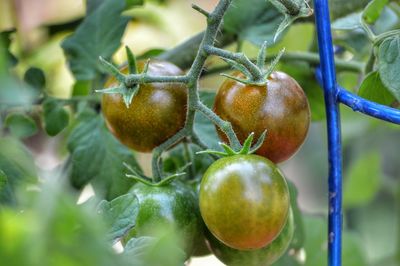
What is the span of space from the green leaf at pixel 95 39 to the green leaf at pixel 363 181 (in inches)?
30.4

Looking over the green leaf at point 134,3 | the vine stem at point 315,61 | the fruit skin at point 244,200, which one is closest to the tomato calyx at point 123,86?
the fruit skin at point 244,200

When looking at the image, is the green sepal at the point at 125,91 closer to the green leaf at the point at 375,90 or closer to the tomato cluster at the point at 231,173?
the tomato cluster at the point at 231,173

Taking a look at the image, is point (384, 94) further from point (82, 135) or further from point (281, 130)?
point (82, 135)

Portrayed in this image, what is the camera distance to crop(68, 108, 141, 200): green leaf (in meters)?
0.82

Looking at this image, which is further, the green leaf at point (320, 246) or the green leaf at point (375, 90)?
the green leaf at point (320, 246)

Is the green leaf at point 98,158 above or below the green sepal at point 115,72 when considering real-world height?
below

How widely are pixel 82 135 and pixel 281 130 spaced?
292mm

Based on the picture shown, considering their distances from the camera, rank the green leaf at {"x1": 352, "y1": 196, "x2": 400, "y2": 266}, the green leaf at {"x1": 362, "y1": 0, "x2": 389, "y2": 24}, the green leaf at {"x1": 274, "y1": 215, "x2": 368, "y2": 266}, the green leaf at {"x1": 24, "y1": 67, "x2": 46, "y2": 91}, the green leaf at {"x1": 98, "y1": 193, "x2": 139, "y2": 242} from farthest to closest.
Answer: the green leaf at {"x1": 352, "y1": 196, "x2": 400, "y2": 266}, the green leaf at {"x1": 274, "y1": 215, "x2": 368, "y2": 266}, the green leaf at {"x1": 24, "y1": 67, "x2": 46, "y2": 91}, the green leaf at {"x1": 362, "y1": 0, "x2": 389, "y2": 24}, the green leaf at {"x1": 98, "y1": 193, "x2": 139, "y2": 242}

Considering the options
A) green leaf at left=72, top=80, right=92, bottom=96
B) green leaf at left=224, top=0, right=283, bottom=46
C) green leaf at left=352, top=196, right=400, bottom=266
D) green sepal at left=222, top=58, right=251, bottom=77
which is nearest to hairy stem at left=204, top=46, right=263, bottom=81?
green sepal at left=222, top=58, right=251, bottom=77

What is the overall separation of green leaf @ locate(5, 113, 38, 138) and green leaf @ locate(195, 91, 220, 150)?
0.70ft

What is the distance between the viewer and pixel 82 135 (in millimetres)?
852

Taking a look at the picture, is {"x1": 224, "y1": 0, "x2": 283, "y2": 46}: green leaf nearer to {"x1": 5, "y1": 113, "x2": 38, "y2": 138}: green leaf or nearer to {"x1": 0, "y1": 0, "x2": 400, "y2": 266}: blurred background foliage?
{"x1": 0, "y1": 0, "x2": 400, "y2": 266}: blurred background foliage

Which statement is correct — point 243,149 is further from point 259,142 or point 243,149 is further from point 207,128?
point 207,128

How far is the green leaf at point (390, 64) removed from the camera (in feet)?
2.28
